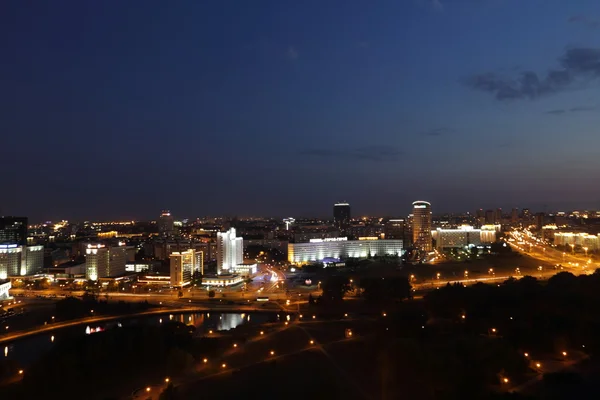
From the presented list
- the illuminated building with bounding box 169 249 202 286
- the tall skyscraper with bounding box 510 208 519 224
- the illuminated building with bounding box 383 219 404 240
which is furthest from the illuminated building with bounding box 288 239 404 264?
the tall skyscraper with bounding box 510 208 519 224

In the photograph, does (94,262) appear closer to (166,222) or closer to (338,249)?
(338,249)

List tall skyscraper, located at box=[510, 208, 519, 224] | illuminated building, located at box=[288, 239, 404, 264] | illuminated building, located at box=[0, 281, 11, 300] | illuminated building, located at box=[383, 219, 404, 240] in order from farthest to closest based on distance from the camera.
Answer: tall skyscraper, located at box=[510, 208, 519, 224] → illuminated building, located at box=[383, 219, 404, 240] → illuminated building, located at box=[288, 239, 404, 264] → illuminated building, located at box=[0, 281, 11, 300]

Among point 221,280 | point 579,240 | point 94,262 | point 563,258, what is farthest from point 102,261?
point 579,240

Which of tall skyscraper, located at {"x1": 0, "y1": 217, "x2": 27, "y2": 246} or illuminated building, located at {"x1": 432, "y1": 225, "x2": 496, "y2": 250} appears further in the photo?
illuminated building, located at {"x1": 432, "y1": 225, "x2": 496, "y2": 250}

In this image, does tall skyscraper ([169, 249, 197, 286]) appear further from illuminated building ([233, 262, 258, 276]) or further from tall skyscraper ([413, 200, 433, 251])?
tall skyscraper ([413, 200, 433, 251])

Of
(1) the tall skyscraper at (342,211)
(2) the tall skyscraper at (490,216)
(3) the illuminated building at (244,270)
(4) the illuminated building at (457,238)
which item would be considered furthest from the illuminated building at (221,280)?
(2) the tall skyscraper at (490,216)

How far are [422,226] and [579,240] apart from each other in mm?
11628

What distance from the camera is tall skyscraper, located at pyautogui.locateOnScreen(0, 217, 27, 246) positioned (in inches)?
1133

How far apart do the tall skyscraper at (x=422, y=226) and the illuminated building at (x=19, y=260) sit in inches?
1006

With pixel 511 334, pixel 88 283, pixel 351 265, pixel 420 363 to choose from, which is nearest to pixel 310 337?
pixel 420 363

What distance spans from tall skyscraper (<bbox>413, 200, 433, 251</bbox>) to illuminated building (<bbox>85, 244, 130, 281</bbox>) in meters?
22.1

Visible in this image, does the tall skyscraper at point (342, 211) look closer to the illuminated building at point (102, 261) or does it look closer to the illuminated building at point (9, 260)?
the illuminated building at point (102, 261)

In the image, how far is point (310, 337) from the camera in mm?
11500

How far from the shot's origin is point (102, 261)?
22.5 metres
